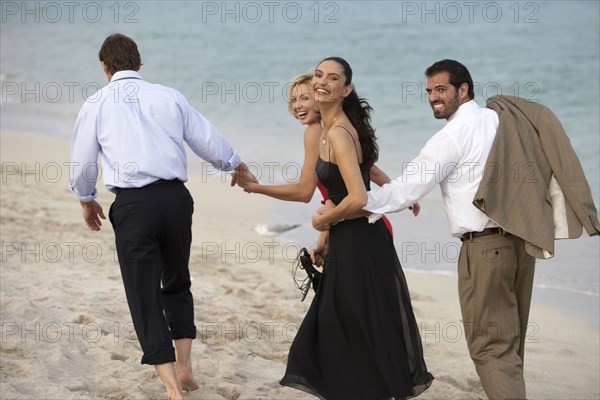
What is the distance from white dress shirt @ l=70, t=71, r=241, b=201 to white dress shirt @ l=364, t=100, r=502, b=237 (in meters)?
0.97

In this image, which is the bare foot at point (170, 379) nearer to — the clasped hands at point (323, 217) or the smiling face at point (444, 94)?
the clasped hands at point (323, 217)

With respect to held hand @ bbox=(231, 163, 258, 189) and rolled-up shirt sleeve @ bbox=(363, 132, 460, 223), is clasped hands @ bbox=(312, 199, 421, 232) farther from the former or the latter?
held hand @ bbox=(231, 163, 258, 189)

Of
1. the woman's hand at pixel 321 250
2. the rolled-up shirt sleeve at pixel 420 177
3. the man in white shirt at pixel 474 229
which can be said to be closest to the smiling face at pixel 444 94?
the man in white shirt at pixel 474 229

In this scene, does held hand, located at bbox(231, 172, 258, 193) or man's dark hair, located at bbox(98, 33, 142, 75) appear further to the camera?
held hand, located at bbox(231, 172, 258, 193)

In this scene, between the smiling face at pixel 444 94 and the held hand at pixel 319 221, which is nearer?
the smiling face at pixel 444 94

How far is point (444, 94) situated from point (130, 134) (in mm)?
1396

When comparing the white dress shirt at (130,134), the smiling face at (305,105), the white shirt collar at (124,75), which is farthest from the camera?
the smiling face at (305,105)

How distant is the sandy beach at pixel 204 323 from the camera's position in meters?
4.82

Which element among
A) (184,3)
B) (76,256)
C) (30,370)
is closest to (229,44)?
(184,3)

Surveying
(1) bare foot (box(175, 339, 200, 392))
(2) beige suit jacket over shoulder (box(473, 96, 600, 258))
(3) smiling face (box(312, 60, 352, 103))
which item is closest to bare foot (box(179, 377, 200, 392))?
(1) bare foot (box(175, 339, 200, 392))

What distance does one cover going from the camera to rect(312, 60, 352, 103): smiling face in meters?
4.11

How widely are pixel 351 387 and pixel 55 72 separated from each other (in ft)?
63.6

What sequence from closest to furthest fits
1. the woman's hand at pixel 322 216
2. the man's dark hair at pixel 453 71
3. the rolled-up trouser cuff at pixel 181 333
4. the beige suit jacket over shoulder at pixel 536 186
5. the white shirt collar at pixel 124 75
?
the beige suit jacket over shoulder at pixel 536 186, the man's dark hair at pixel 453 71, the woman's hand at pixel 322 216, the white shirt collar at pixel 124 75, the rolled-up trouser cuff at pixel 181 333

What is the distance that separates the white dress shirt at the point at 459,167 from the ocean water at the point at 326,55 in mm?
3397
